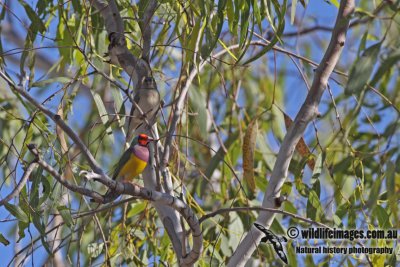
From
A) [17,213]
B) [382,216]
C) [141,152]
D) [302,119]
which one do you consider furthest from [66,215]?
[382,216]

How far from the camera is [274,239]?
2.61 metres

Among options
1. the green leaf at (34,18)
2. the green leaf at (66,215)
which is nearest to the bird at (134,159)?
the green leaf at (66,215)

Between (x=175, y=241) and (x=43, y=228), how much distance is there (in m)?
0.39

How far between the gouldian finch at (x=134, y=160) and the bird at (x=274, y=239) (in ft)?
1.35

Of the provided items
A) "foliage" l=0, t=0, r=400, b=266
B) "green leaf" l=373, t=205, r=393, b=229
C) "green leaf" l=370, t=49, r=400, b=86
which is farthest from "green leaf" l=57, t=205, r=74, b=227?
"green leaf" l=370, t=49, r=400, b=86

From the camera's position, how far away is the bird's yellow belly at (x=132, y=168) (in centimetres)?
258

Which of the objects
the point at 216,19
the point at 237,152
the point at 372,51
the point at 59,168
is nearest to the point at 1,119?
the point at 237,152

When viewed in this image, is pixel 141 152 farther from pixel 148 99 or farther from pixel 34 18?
pixel 34 18

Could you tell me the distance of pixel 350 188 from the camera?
3.93 m

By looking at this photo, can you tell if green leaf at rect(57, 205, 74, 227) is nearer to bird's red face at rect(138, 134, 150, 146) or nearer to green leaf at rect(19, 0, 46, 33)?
bird's red face at rect(138, 134, 150, 146)

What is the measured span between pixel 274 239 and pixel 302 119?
20.0 inches

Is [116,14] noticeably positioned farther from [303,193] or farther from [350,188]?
[350,188]

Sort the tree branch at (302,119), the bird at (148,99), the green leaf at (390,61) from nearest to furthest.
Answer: the green leaf at (390,61)
the tree branch at (302,119)
the bird at (148,99)

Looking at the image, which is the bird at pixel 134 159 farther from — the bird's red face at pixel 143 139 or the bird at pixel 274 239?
the bird at pixel 274 239
